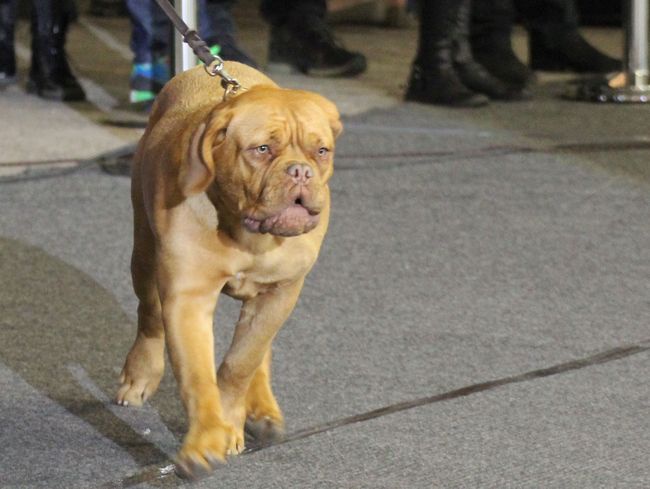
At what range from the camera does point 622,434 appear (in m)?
2.28

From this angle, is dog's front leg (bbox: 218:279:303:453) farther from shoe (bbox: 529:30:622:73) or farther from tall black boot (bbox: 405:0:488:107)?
shoe (bbox: 529:30:622:73)

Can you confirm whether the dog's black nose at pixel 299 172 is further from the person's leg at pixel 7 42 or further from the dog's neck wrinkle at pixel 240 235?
the person's leg at pixel 7 42

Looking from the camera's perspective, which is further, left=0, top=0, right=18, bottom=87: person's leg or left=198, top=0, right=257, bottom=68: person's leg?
left=0, top=0, right=18, bottom=87: person's leg

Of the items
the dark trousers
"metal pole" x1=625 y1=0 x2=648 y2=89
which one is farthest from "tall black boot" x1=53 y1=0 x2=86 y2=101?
"metal pole" x1=625 y1=0 x2=648 y2=89

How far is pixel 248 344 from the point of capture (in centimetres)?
214

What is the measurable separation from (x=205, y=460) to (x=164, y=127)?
1.80ft

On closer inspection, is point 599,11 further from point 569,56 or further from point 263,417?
point 263,417

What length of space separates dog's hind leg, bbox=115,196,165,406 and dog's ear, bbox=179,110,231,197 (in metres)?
0.37

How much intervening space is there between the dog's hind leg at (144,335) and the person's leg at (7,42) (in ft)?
11.2

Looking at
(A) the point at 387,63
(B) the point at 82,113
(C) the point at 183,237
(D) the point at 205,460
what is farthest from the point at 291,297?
(A) the point at 387,63

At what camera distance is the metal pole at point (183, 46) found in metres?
3.93

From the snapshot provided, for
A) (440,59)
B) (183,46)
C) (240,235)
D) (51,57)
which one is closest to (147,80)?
(51,57)

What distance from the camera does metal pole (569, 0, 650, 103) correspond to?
5.50 meters

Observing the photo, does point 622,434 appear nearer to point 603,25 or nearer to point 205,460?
point 205,460
